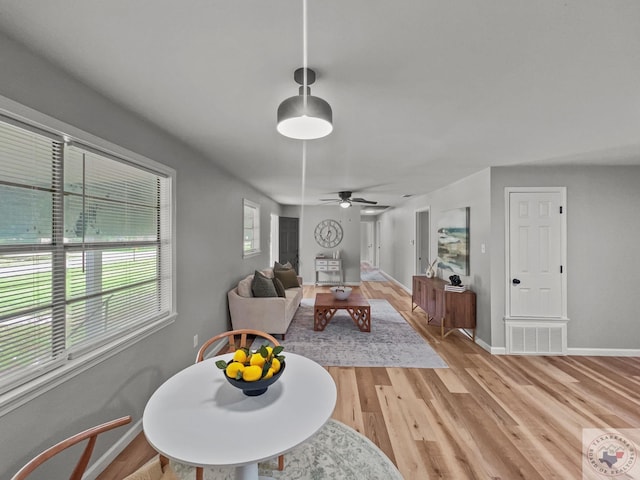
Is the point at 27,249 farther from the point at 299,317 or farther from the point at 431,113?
the point at 299,317

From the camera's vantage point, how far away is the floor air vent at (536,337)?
340 cm

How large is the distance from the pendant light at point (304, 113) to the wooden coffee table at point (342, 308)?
3084 mm

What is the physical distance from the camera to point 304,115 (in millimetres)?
1346

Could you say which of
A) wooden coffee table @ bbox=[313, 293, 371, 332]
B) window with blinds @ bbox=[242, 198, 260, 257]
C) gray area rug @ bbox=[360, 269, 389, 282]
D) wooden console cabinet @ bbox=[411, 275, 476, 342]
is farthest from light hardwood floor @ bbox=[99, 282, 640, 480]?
gray area rug @ bbox=[360, 269, 389, 282]

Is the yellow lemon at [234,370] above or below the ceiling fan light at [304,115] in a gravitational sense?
below

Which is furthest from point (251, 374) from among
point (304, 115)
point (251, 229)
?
point (251, 229)

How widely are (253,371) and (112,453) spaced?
1.48m

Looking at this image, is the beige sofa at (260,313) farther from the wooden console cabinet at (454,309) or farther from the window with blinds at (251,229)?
the wooden console cabinet at (454,309)

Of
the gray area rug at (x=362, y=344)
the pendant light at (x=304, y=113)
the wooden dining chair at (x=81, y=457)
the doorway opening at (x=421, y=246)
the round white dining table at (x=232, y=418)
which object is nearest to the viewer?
→ the wooden dining chair at (x=81, y=457)

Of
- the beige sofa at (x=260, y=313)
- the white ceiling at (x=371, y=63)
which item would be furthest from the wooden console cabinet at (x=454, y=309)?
the beige sofa at (x=260, y=313)

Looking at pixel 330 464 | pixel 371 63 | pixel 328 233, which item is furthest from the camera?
pixel 328 233

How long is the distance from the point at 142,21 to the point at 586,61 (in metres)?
2.13

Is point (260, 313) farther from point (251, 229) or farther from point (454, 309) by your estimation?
point (454, 309)

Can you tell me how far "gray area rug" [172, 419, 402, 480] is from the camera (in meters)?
1.70
